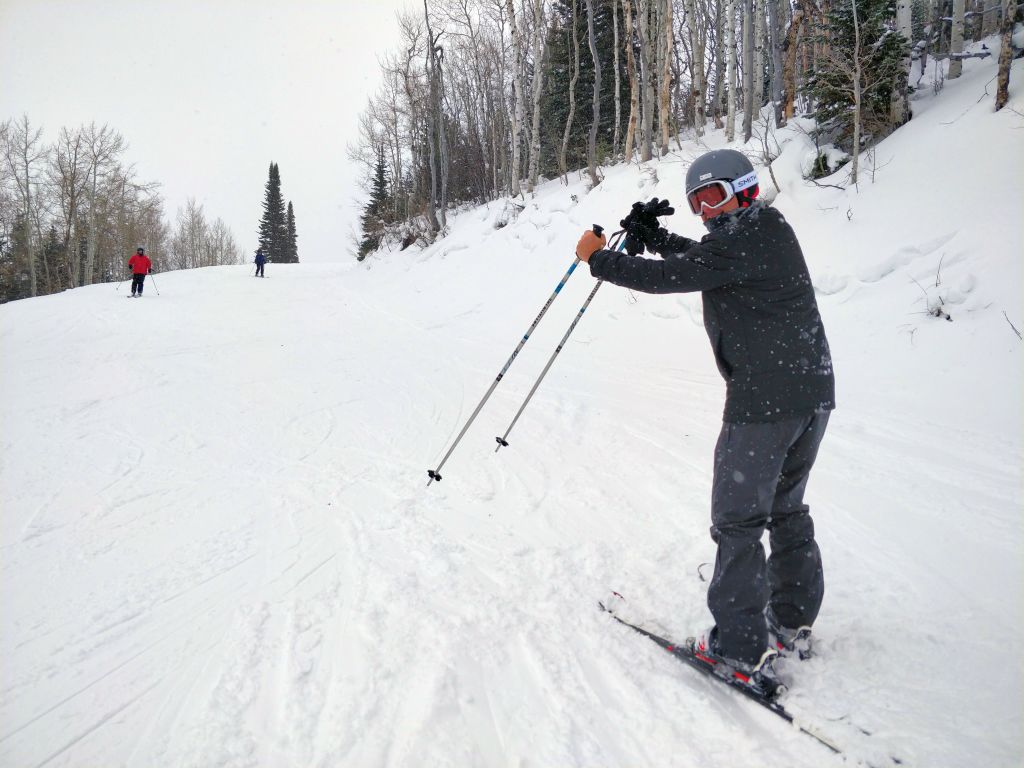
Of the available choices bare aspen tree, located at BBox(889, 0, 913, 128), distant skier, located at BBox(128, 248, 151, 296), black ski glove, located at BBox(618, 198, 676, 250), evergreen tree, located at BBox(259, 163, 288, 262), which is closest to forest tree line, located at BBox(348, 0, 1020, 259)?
bare aspen tree, located at BBox(889, 0, 913, 128)

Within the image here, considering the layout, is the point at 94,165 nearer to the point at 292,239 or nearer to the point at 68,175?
the point at 68,175

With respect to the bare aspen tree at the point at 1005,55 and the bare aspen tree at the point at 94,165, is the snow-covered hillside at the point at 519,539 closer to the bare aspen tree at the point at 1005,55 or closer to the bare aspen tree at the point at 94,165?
the bare aspen tree at the point at 1005,55

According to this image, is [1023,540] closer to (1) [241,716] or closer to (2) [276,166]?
(1) [241,716]

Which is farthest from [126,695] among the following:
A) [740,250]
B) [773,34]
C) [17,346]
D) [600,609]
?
[773,34]

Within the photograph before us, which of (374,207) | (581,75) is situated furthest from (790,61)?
(374,207)

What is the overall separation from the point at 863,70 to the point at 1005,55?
1748mm

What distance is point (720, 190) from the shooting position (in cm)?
215

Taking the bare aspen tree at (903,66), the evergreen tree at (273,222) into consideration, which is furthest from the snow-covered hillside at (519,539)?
the evergreen tree at (273,222)

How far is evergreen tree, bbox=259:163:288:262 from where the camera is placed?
55.5 metres

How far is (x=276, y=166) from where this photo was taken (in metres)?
56.9

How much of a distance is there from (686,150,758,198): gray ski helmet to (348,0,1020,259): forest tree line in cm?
804

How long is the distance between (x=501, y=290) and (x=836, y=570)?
11.8m

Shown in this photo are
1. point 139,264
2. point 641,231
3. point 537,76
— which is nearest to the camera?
point 641,231

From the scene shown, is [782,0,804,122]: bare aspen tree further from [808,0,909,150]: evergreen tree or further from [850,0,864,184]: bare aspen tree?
[850,0,864,184]: bare aspen tree
